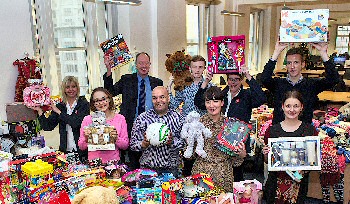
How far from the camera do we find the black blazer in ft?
11.1

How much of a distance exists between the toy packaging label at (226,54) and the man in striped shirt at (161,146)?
79 centimetres

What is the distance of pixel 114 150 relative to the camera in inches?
118

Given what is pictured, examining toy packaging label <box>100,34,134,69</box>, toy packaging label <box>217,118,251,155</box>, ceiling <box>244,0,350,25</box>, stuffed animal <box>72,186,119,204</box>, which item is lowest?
stuffed animal <box>72,186,119,204</box>

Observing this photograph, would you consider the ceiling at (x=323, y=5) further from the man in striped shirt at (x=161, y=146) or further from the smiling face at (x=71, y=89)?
the man in striped shirt at (x=161, y=146)

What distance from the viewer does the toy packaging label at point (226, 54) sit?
11.0 feet

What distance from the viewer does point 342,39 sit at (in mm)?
19766

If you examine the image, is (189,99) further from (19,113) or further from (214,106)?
(19,113)

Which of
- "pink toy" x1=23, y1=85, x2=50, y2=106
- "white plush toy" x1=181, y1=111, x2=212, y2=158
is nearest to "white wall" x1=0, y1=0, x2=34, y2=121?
"pink toy" x1=23, y1=85, x2=50, y2=106

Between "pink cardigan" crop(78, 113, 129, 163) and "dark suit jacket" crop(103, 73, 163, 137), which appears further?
"dark suit jacket" crop(103, 73, 163, 137)

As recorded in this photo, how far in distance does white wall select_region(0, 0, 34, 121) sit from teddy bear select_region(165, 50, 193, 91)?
1.89 m

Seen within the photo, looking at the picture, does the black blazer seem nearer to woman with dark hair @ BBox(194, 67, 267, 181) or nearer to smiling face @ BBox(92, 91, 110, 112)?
smiling face @ BBox(92, 91, 110, 112)

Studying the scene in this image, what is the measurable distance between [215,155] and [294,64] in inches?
49.6

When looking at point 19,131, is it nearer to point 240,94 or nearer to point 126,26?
point 240,94

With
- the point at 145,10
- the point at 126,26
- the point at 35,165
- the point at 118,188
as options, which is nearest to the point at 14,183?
the point at 35,165
